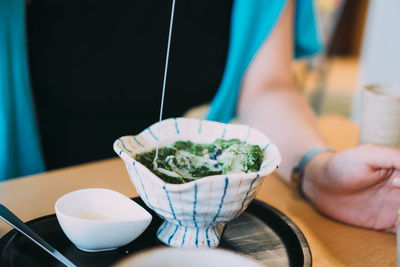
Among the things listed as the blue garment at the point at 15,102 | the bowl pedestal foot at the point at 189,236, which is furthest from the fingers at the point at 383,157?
the blue garment at the point at 15,102

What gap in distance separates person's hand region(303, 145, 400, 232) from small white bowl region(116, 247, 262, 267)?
0.37 meters

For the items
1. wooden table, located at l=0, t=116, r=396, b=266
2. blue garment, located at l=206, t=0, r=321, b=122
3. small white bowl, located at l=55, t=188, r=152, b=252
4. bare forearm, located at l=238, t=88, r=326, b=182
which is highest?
blue garment, located at l=206, t=0, r=321, b=122

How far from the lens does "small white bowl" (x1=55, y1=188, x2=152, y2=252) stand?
437mm

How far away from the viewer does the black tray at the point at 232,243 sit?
0.45 metres

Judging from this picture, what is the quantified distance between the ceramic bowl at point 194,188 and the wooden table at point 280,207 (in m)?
0.16

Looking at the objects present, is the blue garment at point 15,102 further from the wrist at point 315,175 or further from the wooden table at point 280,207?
the wrist at point 315,175

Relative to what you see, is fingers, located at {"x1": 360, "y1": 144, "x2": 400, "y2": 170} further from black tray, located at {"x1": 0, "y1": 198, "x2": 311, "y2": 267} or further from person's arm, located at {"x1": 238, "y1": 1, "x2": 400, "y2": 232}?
black tray, located at {"x1": 0, "y1": 198, "x2": 311, "y2": 267}

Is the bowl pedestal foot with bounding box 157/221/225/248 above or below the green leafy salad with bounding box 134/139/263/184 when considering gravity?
below

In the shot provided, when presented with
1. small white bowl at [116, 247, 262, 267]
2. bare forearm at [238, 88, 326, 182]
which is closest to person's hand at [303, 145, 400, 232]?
bare forearm at [238, 88, 326, 182]

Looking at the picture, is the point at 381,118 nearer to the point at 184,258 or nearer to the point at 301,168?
the point at 301,168

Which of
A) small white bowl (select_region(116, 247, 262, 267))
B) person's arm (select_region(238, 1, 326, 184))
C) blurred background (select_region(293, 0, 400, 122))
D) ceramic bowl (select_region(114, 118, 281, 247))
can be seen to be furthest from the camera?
blurred background (select_region(293, 0, 400, 122))

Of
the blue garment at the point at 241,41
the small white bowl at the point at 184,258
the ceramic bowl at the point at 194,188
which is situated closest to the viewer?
the small white bowl at the point at 184,258

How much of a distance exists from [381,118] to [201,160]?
334 mm

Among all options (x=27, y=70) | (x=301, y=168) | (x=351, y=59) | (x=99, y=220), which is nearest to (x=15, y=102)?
(x=27, y=70)
